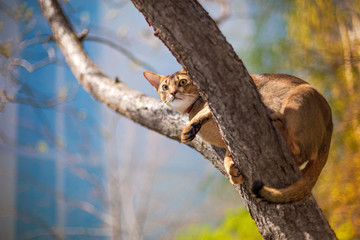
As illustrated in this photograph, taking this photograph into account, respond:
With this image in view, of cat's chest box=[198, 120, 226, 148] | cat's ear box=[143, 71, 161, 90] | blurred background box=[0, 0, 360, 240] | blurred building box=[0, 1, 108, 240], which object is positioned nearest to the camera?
cat's chest box=[198, 120, 226, 148]

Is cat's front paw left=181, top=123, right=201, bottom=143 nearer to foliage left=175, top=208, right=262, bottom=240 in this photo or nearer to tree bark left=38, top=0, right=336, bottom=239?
tree bark left=38, top=0, right=336, bottom=239

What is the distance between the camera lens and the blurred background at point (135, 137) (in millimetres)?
2379

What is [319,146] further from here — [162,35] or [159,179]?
[159,179]

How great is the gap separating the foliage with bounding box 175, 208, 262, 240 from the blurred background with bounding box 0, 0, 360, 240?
2 cm

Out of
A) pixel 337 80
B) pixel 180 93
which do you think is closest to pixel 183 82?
pixel 180 93

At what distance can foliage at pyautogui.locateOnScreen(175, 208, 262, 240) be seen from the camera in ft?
10.8

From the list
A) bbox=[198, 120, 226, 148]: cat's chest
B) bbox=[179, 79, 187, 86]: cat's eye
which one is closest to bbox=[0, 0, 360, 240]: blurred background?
bbox=[179, 79, 187, 86]: cat's eye

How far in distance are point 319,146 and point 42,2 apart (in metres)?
1.72

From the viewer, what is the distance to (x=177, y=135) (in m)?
1.24

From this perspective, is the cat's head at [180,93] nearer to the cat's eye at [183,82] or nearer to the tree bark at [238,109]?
the cat's eye at [183,82]

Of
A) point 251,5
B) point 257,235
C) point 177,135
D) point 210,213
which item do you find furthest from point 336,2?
point 210,213

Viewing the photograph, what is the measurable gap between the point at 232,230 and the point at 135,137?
1551mm

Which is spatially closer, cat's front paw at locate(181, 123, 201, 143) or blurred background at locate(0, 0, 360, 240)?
cat's front paw at locate(181, 123, 201, 143)

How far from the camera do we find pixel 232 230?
3609mm
